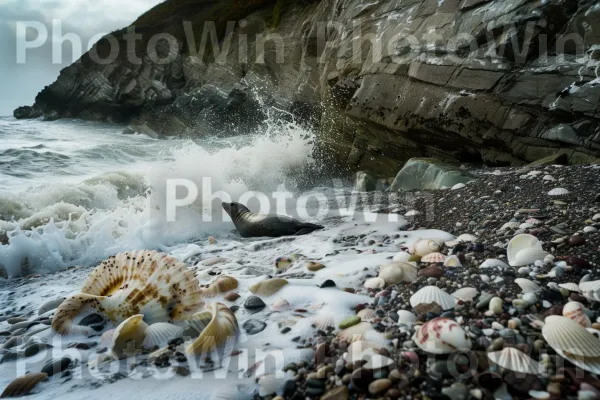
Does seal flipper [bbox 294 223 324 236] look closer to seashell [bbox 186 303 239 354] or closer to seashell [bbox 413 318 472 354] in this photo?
seashell [bbox 186 303 239 354]

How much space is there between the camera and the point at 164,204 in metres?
5.52

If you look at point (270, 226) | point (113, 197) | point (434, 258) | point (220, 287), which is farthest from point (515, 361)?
point (113, 197)

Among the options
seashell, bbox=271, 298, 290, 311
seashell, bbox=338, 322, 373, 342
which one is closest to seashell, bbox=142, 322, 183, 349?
seashell, bbox=271, 298, 290, 311

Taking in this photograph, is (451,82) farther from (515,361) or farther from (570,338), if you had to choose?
(515,361)

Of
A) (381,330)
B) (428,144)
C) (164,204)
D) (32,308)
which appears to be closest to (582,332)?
(381,330)

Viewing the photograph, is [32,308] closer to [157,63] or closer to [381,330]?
[381,330]

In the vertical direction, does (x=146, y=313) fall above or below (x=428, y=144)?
below

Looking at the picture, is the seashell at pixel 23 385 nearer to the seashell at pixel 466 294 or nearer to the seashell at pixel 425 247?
the seashell at pixel 466 294

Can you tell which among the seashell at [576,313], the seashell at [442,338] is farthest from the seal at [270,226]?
the seashell at [576,313]

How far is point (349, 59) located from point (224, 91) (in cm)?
1418

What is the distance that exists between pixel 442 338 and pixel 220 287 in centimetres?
160

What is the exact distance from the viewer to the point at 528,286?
1.96 m

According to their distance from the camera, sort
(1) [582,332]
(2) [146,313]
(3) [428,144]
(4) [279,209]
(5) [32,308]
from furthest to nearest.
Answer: (3) [428,144] < (4) [279,209] < (5) [32,308] < (2) [146,313] < (1) [582,332]

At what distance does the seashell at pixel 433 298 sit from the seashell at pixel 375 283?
Result: 32 cm
